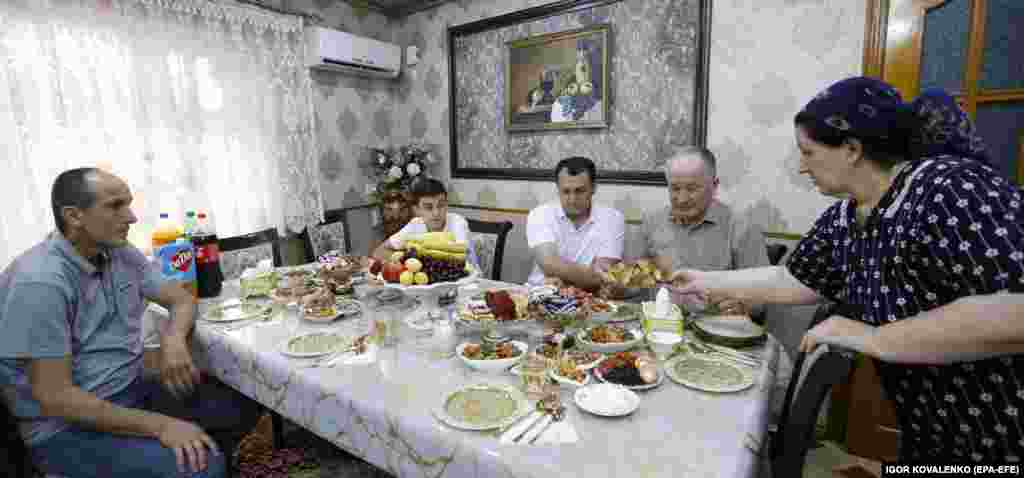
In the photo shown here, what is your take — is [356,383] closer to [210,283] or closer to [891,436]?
[210,283]

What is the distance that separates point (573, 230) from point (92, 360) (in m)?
2.01

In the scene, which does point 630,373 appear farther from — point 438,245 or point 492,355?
point 438,245

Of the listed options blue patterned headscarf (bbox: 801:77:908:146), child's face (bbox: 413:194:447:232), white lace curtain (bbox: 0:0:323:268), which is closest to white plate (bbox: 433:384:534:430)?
blue patterned headscarf (bbox: 801:77:908:146)

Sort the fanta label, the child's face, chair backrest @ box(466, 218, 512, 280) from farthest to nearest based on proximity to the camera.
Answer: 1. chair backrest @ box(466, 218, 512, 280)
2. the child's face
3. the fanta label

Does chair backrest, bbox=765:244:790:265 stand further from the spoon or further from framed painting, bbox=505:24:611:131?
the spoon

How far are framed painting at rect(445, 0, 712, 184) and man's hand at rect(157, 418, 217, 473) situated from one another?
8.71 feet

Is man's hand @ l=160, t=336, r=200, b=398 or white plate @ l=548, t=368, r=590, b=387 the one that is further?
man's hand @ l=160, t=336, r=200, b=398

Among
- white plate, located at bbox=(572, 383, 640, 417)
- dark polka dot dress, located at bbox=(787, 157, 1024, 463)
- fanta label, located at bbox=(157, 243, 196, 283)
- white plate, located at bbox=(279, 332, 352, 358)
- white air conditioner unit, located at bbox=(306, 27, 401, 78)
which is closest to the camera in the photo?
dark polka dot dress, located at bbox=(787, 157, 1024, 463)

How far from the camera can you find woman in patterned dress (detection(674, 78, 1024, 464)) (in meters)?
0.86

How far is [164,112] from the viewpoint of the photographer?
301cm

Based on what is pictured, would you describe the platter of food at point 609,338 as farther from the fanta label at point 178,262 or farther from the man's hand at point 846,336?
the fanta label at point 178,262

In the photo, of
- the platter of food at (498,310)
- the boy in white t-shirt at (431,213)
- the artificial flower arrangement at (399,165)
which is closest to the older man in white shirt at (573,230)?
the boy in white t-shirt at (431,213)

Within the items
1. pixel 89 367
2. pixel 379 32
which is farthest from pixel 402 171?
pixel 89 367

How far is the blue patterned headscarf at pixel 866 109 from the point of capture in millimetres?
995
